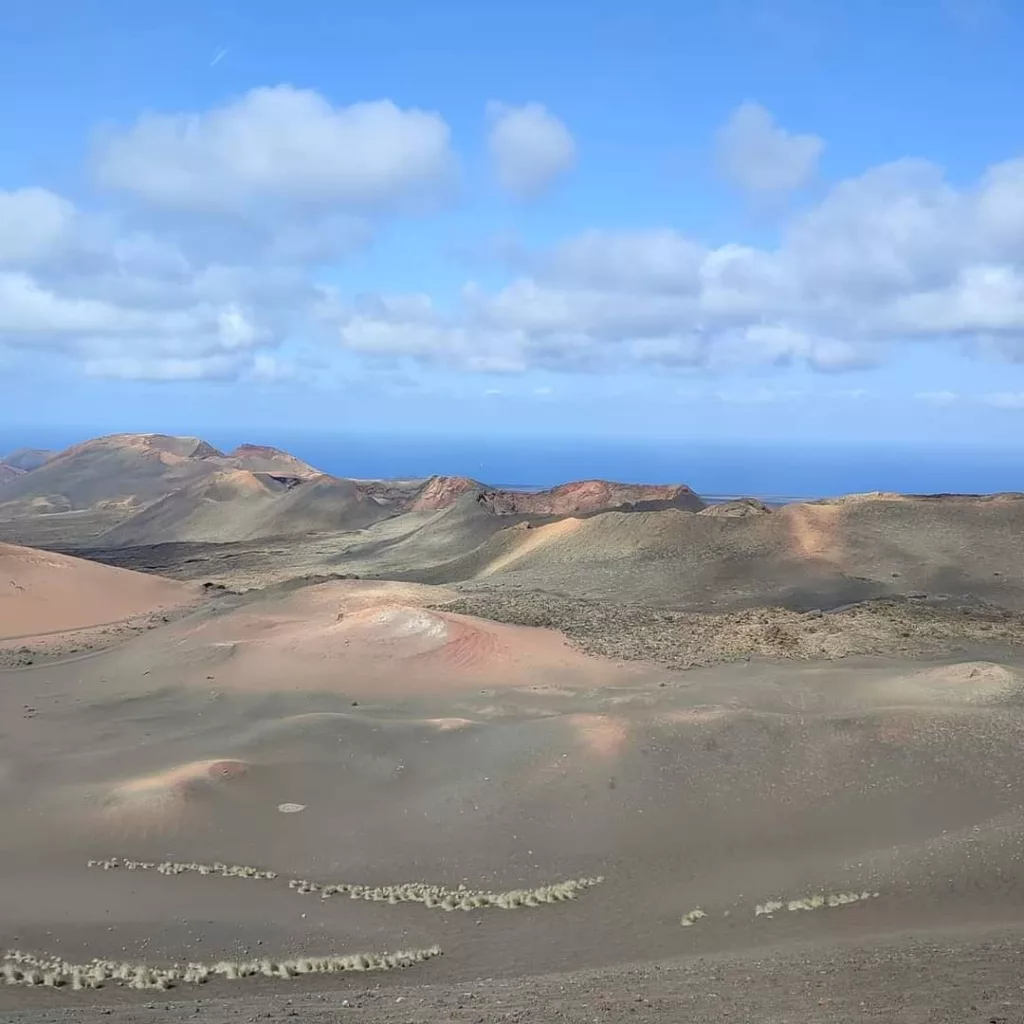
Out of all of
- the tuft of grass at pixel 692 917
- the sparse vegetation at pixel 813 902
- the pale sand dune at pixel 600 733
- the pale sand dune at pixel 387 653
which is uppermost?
the pale sand dune at pixel 387 653

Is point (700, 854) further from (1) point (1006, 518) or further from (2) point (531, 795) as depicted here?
(1) point (1006, 518)

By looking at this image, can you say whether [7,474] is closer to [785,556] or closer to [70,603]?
[70,603]

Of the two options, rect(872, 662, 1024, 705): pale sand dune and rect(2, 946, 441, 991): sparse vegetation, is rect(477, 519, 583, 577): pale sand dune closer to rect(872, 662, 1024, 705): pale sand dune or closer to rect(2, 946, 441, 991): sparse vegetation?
rect(872, 662, 1024, 705): pale sand dune

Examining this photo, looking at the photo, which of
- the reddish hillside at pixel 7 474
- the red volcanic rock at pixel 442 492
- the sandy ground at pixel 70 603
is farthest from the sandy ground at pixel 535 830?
the reddish hillside at pixel 7 474

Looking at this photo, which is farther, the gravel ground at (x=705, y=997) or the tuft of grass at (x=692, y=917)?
the tuft of grass at (x=692, y=917)

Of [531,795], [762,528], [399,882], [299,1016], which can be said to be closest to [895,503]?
[762,528]

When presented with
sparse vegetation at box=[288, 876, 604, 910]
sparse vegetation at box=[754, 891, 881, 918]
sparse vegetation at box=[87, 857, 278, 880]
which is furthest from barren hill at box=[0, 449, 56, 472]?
sparse vegetation at box=[754, 891, 881, 918]

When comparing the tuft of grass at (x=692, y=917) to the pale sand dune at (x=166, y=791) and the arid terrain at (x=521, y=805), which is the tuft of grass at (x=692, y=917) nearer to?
the arid terrain at (x=521, y=805)
